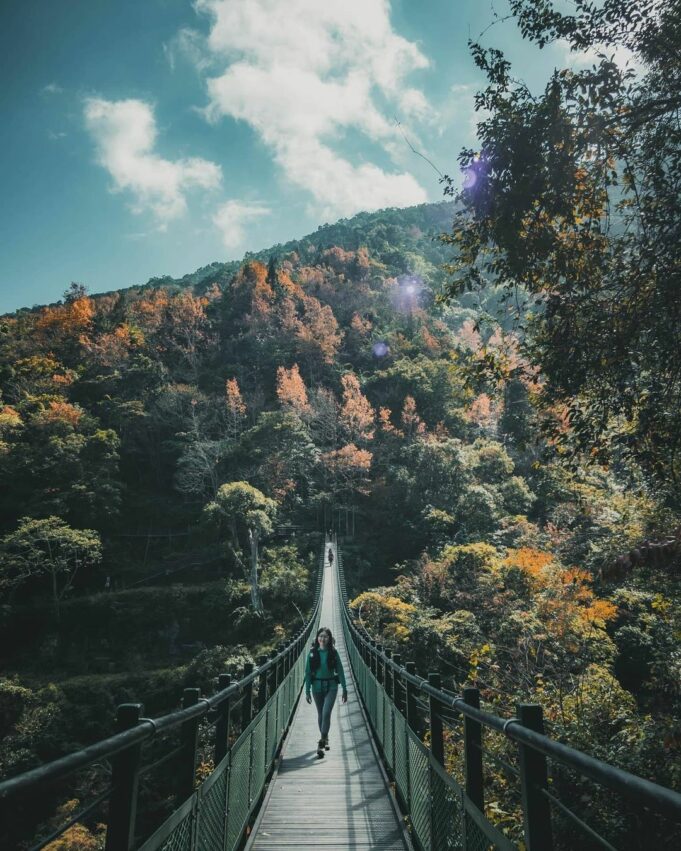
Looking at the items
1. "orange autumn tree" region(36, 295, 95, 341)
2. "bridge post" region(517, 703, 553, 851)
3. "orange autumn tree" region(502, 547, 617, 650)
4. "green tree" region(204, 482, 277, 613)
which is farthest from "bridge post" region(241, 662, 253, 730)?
"orange autumn tree" region(36, 295, 95, 341)

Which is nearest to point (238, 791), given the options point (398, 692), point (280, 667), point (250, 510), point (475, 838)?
point (398, 692)

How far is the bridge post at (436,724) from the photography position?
288 cm

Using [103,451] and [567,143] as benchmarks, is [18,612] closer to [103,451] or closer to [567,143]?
[103,451]

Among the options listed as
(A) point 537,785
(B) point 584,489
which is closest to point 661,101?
(A) point 537,785

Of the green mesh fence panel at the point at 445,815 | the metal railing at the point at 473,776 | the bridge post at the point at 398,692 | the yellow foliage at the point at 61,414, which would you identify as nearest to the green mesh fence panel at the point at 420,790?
the metal railing at the point at 473,776

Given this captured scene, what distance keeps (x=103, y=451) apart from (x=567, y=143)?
32.9 metres

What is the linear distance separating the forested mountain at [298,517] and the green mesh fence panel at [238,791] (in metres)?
3.00

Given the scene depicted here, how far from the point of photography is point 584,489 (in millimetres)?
17047

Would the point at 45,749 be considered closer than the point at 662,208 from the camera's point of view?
No

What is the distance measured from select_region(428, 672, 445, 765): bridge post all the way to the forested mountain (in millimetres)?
2905

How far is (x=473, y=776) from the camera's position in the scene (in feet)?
7.16

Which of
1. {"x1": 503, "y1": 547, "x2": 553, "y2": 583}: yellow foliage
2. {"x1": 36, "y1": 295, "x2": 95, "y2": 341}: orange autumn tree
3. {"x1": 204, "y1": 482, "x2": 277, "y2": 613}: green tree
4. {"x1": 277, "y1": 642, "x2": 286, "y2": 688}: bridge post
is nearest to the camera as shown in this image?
{"x1": 277, "y1": 642, "x2": 286, "y2": 688}: bridge post

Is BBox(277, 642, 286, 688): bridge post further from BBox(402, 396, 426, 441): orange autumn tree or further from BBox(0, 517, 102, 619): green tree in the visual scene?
BBox(402, 396, 426, 441): orange autumn tree

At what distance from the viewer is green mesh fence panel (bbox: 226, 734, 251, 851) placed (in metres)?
3.04
